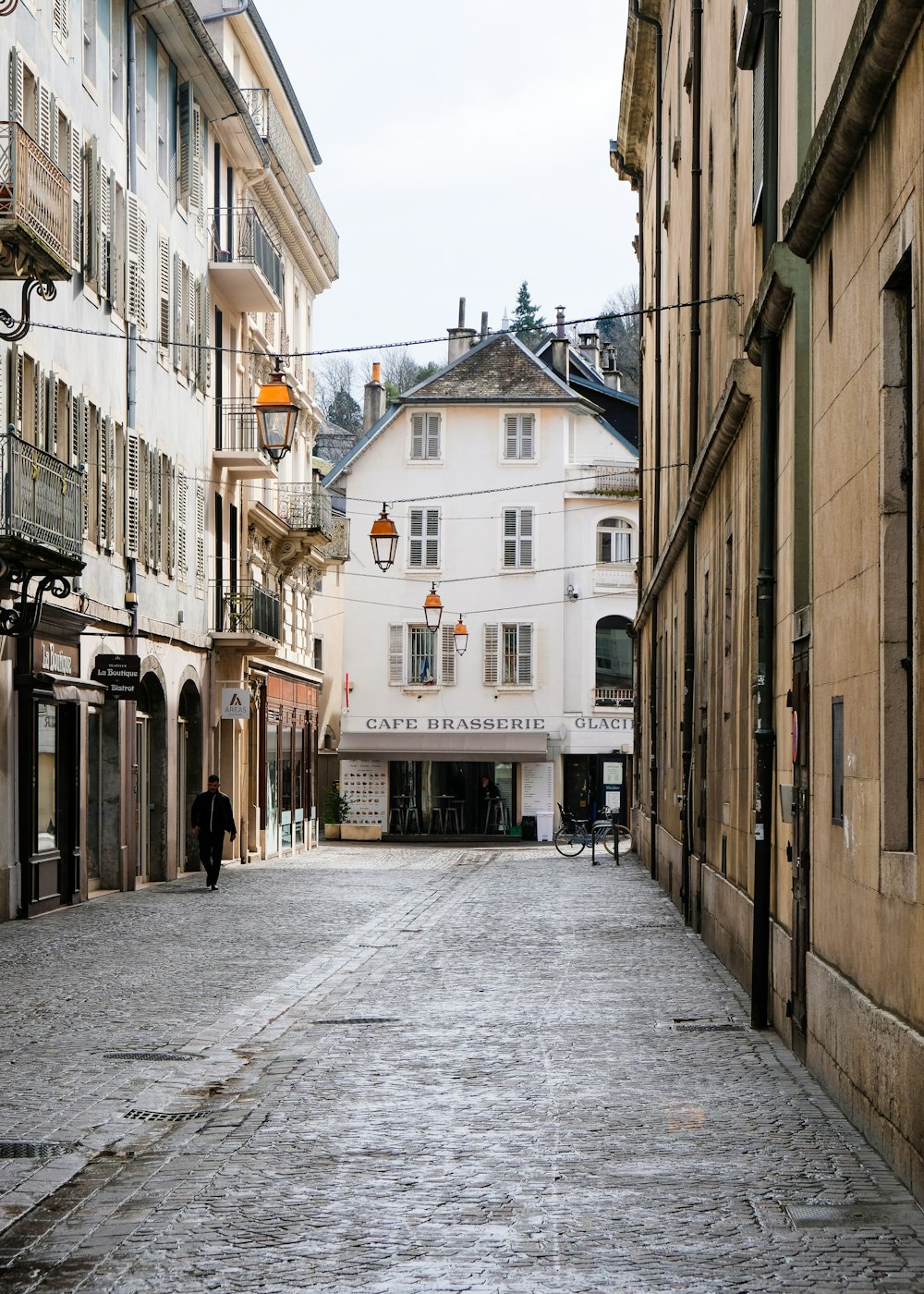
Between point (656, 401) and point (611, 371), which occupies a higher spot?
point (611, 371)

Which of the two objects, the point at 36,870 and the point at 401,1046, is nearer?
the point at 401,1046

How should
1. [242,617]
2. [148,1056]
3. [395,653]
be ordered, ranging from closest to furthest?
1. [148,1056]
2. [242,617]
3. [395,653]

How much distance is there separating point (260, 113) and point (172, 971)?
94.8ft

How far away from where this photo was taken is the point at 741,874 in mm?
15875

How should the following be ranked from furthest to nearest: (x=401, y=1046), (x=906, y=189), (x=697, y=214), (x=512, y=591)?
(x=512, y=591), (x=697, y=214), (x=401, y=1046), (x=906, y=189)

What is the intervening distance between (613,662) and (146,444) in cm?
3028

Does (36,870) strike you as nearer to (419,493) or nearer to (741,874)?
(741,874)

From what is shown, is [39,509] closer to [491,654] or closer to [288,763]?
[288,763]

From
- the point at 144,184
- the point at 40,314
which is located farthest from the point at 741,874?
the point at 144,184

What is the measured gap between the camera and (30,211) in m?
20.5

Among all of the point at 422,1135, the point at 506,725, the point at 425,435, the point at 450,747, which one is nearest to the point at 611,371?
the point at 425,435

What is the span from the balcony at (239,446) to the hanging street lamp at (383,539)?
240 centimetres

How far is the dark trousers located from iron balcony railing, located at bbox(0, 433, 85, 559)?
7374 millimetres

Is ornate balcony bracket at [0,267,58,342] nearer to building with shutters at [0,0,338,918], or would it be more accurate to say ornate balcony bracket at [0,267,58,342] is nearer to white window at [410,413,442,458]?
building with shutters at [0,0,338,918]
